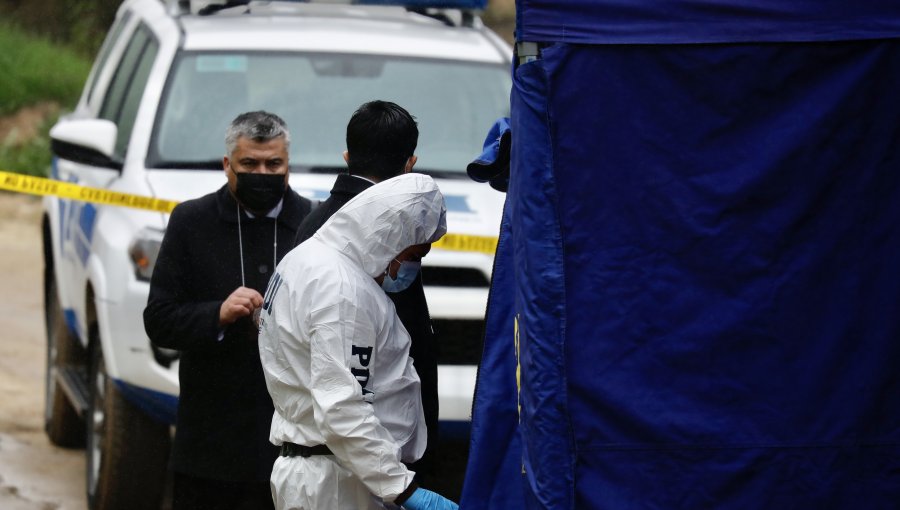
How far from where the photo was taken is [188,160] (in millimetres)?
6395

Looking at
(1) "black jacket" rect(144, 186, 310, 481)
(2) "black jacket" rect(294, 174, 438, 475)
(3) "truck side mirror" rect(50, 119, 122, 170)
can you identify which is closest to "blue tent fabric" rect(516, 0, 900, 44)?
(2) "black jacket" rect(294, 174, 438, 475)

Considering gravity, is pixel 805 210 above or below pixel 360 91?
above

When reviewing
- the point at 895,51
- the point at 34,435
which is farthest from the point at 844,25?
the point at 34,435

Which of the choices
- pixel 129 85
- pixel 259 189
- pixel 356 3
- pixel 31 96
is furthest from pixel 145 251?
pixel 31 96

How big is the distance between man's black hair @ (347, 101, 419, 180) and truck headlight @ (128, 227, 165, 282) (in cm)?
196

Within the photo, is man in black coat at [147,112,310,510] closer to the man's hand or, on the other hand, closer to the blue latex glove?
the man's hand

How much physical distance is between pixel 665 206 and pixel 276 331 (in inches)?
41.1

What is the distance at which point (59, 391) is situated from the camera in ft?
25.7

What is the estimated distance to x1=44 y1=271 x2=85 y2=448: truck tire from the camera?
762cm

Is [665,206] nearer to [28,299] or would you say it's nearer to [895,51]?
[895,51]

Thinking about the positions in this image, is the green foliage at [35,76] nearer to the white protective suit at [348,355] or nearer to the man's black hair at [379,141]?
the man's black hair at [379,141]

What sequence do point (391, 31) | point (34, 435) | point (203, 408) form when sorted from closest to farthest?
point (203, 408)
point (391, 31)
point (34, 435)

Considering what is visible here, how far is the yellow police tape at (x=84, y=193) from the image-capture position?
20.0 feet

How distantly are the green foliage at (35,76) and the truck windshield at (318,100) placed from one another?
12.3 meters
